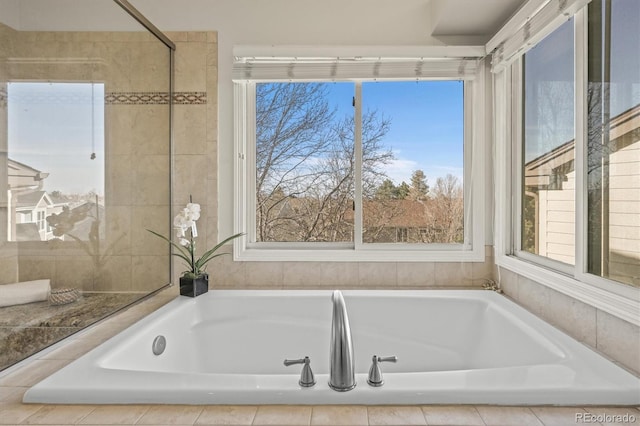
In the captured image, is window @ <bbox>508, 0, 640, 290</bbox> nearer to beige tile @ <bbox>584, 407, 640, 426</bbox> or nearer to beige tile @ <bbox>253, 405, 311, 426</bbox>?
beige tile @ <bbox>584, 407, 640, 426</bbox>

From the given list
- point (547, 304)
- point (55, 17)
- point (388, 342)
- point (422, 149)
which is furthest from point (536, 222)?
point (55, 17)

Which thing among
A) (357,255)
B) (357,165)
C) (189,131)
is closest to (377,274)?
(357,255)

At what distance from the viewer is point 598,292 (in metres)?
1.35

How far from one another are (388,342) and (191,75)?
1.95 metres

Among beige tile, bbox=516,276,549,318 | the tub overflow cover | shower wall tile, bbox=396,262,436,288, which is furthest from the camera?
shower wall tile, bbox=396,262,436,288

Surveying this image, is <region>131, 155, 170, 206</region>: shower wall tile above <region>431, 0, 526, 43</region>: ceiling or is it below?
below

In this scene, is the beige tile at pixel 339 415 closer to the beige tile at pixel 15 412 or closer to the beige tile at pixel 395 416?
the beige tile at pixel 395 416

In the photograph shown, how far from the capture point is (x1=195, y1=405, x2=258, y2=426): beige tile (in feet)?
3.05

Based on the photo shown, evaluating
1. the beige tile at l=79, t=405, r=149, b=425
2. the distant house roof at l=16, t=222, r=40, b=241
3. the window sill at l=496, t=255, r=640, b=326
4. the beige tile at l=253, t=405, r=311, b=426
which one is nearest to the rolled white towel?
the distant house roof at l=16, t=222, r=40, b=241

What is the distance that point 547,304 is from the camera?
66.2 inches

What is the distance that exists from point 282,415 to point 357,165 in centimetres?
166

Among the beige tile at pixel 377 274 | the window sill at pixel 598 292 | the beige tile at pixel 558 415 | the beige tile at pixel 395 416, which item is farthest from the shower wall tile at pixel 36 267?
the window sill at pixel 598 292

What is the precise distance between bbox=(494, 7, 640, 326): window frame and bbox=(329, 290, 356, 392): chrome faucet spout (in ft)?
3.01

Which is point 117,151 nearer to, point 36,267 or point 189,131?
point 189,131
